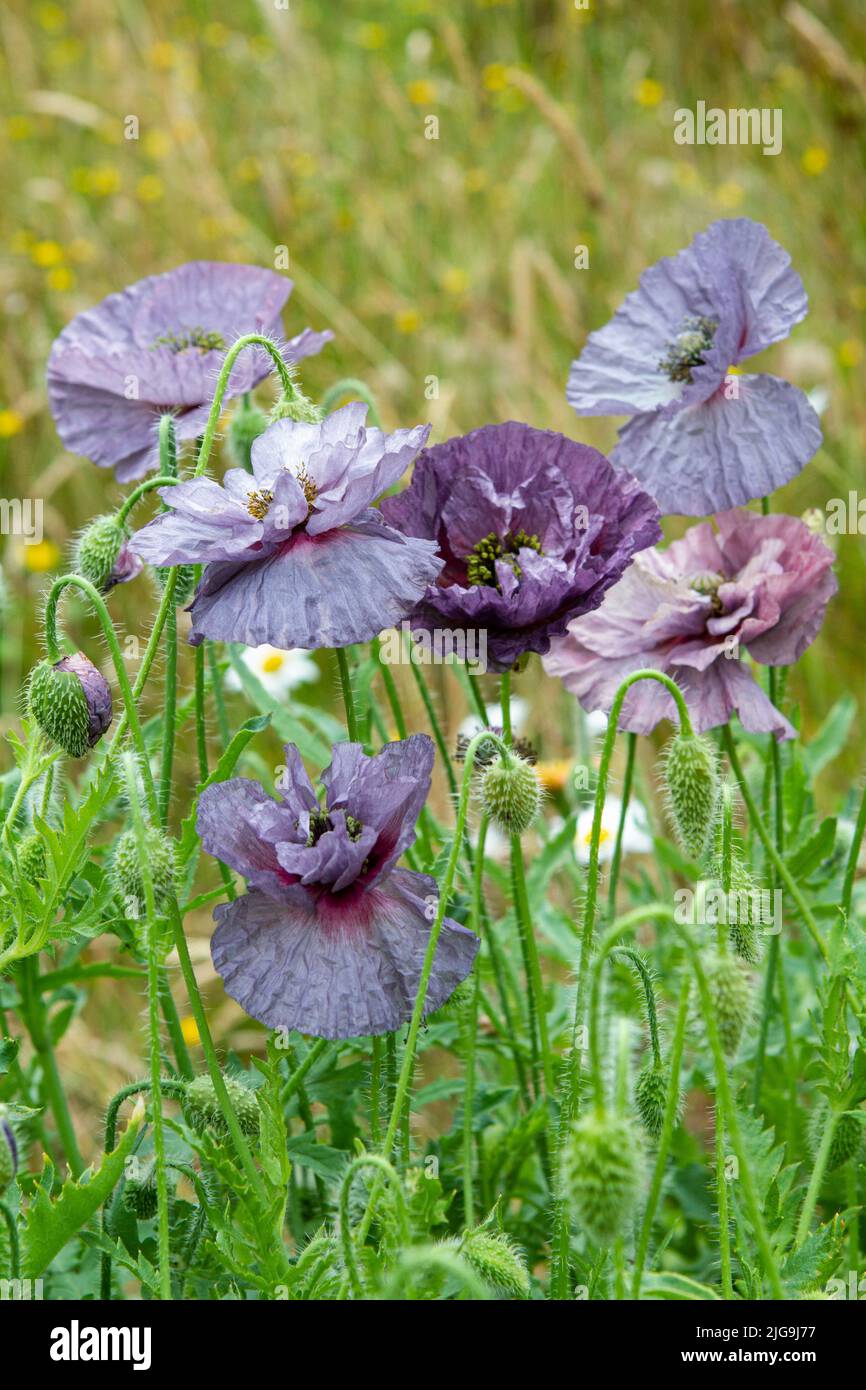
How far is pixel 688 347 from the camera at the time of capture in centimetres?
206

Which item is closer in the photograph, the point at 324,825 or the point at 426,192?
the point at 324,825

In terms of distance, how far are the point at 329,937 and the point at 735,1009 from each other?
399 millimetres

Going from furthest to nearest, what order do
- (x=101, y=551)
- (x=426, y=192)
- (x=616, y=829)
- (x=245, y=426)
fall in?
1. (x=426, y=192)
2. (x=616, y=829)
3. (x=245, y=426)
4. (x=101, y=551)

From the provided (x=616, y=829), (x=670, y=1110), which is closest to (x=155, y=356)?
(x=670, y=1110)

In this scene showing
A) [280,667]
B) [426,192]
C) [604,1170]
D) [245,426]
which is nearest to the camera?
[604,1170]

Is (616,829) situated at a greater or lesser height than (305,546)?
lesser

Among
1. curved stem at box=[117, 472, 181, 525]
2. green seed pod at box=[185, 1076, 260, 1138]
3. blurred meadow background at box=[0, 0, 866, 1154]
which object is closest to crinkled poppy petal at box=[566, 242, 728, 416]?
curved stem at box=[117, 472, 181, 525]

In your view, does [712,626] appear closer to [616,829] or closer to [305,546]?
[305,546]

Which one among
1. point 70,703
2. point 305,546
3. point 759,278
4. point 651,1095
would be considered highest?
point 759,278

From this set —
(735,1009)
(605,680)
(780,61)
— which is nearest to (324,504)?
(605,680)

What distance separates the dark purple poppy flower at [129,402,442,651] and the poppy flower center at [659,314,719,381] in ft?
1.87

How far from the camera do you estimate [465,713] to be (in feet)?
11.2

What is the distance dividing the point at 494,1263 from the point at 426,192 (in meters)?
4.36

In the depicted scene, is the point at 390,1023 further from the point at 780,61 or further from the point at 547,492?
the point at 780,61
